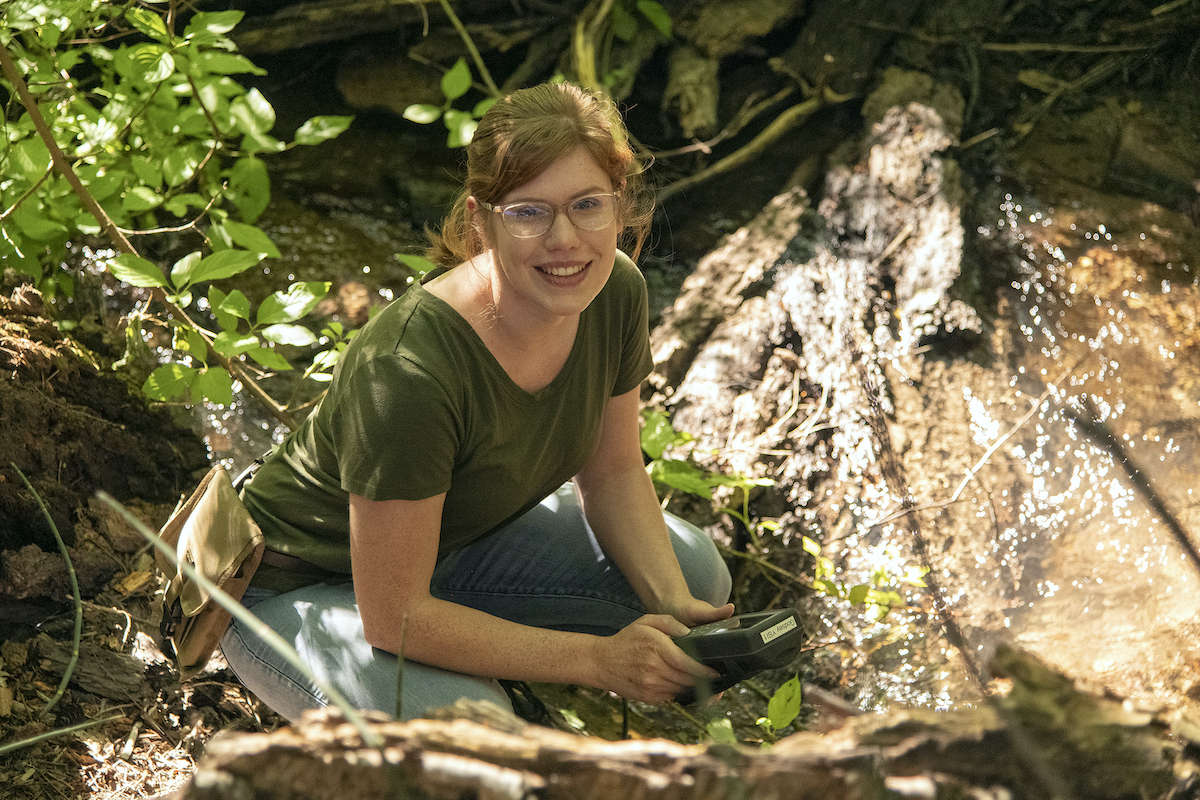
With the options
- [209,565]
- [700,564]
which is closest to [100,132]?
[209,565]

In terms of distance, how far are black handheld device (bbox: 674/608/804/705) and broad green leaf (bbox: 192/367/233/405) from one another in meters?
1.08

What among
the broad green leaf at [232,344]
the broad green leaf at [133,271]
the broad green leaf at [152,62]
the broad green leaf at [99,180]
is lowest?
the broad green leaf at [232,344]

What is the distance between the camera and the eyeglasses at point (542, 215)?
1.37 meters

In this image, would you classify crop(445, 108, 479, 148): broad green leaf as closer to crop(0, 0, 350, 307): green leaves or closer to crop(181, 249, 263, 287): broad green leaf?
crop(0, 0, 350, 307): green leaves

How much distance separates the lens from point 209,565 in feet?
4.80

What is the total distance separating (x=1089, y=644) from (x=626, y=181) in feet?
4.85

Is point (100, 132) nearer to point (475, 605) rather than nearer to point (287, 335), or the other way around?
point (287, 335)

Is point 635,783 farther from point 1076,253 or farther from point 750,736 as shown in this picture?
point 1076,253

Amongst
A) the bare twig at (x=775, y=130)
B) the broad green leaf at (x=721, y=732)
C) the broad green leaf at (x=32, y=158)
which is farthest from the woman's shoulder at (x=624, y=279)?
the bare twig at (x=775, y=130)

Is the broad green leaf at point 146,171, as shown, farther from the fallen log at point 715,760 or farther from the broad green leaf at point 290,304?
the fallen log at point 715,760

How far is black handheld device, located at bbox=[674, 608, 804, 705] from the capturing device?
4.71 ft

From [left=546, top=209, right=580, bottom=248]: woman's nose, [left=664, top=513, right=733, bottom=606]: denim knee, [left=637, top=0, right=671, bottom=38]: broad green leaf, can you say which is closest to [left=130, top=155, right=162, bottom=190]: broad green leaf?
[left=546, top=209, right=580, bottom=248]: woman's nose

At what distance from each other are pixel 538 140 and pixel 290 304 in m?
0.81

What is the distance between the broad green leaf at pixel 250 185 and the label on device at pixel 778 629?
5.57 feet
